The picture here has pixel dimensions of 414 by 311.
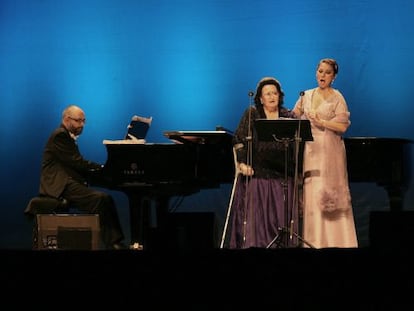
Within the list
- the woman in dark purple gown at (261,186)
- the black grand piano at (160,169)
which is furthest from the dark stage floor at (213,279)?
the black grand piano at (160,169)

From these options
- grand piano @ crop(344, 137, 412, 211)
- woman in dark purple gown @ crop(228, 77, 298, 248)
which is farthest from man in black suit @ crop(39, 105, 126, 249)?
grand piano @ crop(344, 137, 412, 211)

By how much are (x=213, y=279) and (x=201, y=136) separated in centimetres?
357

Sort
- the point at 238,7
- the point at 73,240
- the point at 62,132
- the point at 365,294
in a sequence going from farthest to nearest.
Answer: the point at 238,7, the point at 62,132, the point at 73,240, the point at 365,294

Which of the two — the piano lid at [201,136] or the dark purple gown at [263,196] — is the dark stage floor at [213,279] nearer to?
the dark purple gown at [263,196]

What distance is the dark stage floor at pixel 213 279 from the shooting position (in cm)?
260

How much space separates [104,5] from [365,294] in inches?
241

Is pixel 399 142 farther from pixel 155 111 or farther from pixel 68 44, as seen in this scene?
pixel 68 44

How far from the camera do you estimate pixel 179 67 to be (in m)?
8.09

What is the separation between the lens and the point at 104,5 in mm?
8188

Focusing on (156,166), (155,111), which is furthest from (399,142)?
(155,111)

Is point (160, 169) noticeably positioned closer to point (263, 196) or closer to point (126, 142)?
point (126, 142)

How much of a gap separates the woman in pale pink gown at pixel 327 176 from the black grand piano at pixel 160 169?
70cm

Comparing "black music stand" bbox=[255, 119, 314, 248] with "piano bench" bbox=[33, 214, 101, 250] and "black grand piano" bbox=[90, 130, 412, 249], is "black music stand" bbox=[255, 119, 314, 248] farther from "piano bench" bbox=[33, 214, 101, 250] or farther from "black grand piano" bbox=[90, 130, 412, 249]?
"piano bench" bbox=[33, 214, 101, 250]

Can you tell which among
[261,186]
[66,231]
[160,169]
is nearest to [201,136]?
[160,169]
